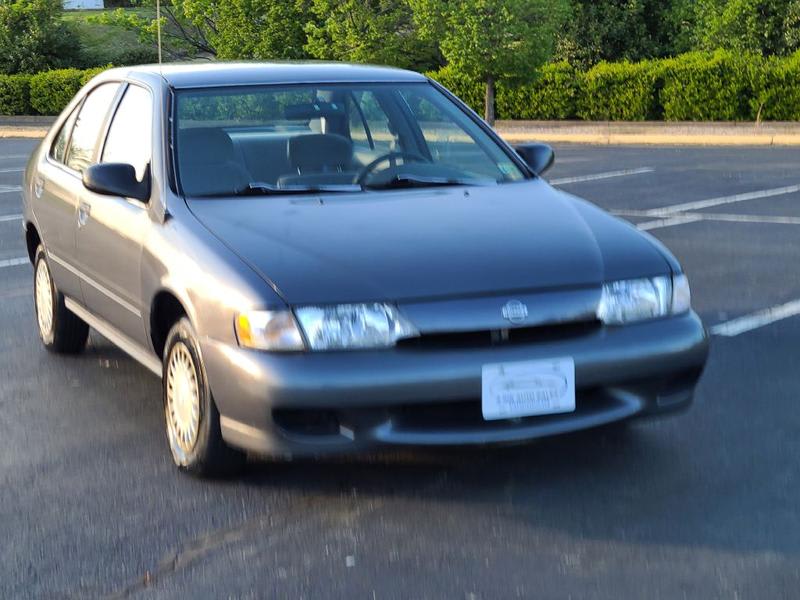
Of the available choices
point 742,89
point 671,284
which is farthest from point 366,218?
point 742,89

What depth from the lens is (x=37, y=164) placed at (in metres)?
7.21

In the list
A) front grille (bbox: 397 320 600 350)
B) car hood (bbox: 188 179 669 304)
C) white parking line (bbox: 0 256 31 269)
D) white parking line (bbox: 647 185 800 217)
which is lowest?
white parking line (bbox: 647 185 800 217)

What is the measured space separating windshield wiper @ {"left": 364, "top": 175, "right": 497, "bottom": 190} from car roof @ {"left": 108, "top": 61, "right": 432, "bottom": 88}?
0.71 meters

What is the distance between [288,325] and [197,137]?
5.23 ft

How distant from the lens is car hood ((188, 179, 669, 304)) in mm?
4504

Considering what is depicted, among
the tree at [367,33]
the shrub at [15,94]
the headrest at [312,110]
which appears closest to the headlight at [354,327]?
the headrest at [312,110]

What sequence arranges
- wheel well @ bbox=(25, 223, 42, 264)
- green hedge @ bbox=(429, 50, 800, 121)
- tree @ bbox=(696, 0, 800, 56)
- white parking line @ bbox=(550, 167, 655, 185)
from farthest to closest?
tree @ bbox=(696, 0, 800, 56), green hedge @ bbox=(429, 50, 800, 121), white parking line @ bbox=(550, 167, 655, 185), wheel well @ bbox=(25, 223, 42, 264)

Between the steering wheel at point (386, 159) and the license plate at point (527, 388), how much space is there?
5.05 feet

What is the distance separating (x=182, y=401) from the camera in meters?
4.98

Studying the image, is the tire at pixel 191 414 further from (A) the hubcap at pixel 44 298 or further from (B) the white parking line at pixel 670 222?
(B) the white parking line at pixel 670 222

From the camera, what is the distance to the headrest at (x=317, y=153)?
5752 millimetres

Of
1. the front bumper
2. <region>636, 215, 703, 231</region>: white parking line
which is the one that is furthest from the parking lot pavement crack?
<region>636, 215, 703, 231</region>: white parking line

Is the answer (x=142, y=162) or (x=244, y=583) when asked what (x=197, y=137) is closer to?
(x=142, y=162)

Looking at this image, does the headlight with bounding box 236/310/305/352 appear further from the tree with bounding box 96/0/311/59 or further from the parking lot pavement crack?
the tree with bounding box 96/0/311/59
